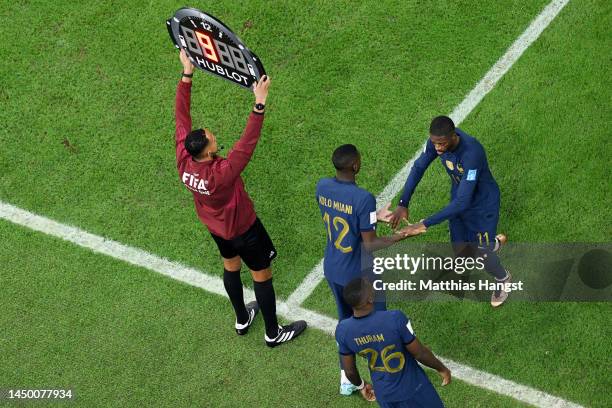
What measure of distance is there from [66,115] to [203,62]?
317 cm

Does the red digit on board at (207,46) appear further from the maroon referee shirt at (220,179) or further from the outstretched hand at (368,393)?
the outstretched hand at (368,393)

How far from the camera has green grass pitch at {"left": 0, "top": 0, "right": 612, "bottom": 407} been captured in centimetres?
770

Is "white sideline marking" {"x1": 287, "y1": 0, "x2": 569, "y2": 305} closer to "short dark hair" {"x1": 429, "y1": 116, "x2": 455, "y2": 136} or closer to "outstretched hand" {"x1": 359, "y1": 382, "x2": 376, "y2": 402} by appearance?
"outstretched hand" {"x1": 359, "y1": 382, "x2": 376, "y2": 402}

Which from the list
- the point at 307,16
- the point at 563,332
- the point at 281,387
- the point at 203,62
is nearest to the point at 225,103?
the point at 307,16

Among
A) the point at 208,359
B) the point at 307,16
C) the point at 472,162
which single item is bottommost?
the point at 208,359

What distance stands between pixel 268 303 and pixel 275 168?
185 cm

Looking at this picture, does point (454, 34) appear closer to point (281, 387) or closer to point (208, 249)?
point (208, 249)

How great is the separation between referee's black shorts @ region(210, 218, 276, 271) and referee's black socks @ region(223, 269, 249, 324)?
19cm

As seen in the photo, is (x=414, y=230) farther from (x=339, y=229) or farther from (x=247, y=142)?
(x=247, y=142)

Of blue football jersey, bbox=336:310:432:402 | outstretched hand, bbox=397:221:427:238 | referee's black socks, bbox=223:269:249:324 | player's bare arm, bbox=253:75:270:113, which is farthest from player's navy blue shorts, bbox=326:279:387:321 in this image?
player's bare arm, bbox=253:75:270:113

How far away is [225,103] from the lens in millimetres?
9430

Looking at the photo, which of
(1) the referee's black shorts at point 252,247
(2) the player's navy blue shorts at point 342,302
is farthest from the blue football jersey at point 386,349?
(1) the referee's black shorts at point 252,247

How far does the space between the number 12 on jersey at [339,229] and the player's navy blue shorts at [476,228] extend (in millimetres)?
1222

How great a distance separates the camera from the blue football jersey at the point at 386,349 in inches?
232
